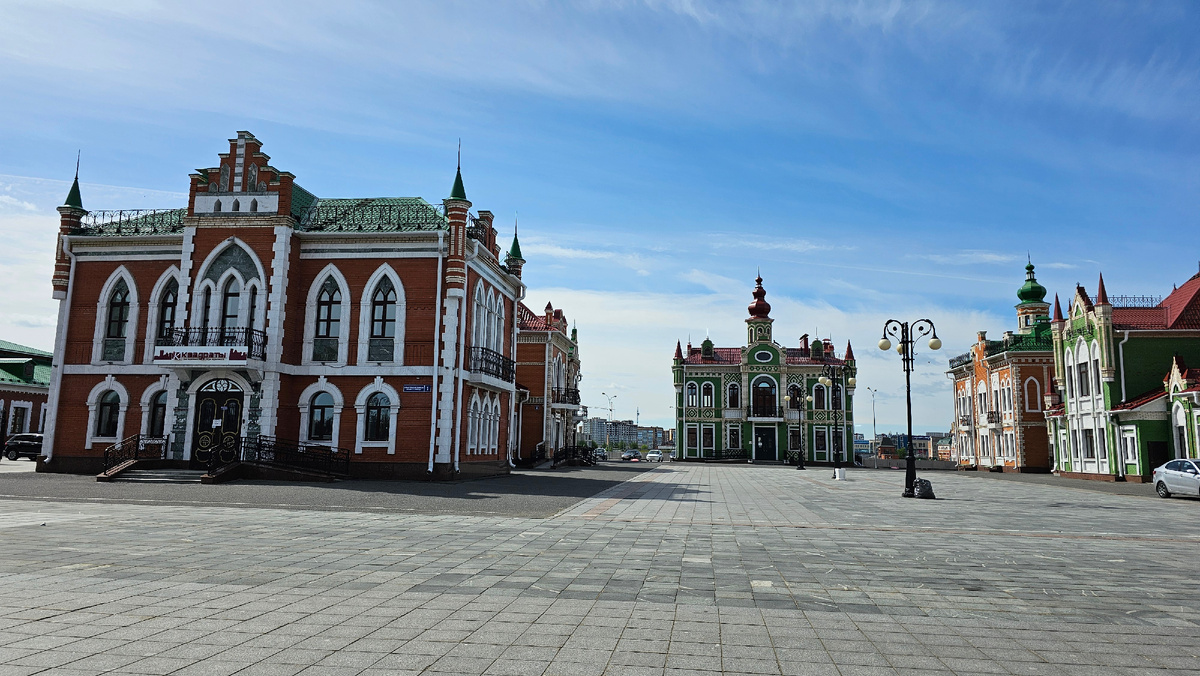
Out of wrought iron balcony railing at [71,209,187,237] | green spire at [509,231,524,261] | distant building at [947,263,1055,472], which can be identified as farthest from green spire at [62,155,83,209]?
distant building at [947,263,1055,472]

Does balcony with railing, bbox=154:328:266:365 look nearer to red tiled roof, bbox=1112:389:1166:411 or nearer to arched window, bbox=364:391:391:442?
arched window, bbox=364:391:391:442

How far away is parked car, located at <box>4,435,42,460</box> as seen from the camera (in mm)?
43000

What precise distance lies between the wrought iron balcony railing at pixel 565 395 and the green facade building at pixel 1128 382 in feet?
107

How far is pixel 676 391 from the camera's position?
73.2 meters

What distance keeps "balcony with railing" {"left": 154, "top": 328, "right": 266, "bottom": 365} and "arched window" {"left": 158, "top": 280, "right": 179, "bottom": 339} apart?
128 centimetres

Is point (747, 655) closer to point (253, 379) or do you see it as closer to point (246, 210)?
point (253, 379)

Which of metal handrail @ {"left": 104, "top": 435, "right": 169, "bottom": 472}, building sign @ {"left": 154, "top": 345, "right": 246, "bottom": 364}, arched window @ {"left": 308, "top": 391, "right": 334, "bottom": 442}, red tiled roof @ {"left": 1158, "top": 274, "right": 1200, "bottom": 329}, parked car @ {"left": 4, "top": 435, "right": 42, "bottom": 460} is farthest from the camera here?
parked car @ {"left": 4, "top": 435, "right": 42, "bottom": 460}

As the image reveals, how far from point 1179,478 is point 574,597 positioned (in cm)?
2768

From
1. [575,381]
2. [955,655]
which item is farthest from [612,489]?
[575,381]

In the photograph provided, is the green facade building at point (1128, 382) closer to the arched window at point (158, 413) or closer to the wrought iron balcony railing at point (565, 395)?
the wrought iron balcony railing at point (565, 395)

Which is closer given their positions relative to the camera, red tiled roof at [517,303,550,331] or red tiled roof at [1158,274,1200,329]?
red tiled roof at [1158,274,1200,329]

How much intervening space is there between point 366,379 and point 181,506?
12045mm

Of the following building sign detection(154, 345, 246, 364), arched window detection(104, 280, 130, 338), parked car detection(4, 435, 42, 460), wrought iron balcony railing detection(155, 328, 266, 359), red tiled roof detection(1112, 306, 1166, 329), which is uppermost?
red tiled roof detection(1112, 306, 1166, 329)

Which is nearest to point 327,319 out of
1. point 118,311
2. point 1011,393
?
point 118,311
